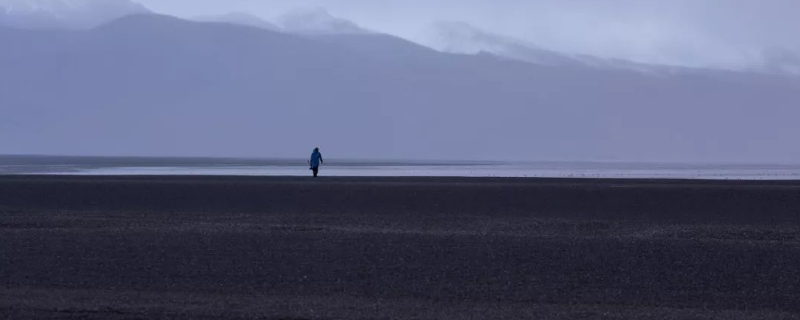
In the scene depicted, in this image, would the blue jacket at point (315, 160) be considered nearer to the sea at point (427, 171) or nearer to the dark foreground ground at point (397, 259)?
the sea at point (427, 171)

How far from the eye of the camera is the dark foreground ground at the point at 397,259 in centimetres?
977

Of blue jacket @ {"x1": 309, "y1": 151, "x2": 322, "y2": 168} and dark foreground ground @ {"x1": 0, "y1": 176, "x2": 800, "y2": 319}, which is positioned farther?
blue jacket @ {"x1": 309, "y1": 151, "x2": 322, "y2": 168}

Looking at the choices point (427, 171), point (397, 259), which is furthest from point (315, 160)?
point (397, 259)

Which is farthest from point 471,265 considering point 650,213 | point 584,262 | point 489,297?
point 650,213

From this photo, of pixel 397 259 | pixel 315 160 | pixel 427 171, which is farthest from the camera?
pixel 427 171

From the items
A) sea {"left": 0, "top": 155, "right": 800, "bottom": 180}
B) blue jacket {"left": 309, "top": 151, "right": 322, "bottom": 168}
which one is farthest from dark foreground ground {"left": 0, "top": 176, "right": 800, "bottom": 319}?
sea {"left": 0, "top": 155, "right": 800, "bottom": 180}

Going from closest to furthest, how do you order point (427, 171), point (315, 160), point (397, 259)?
1. point (397, 259)
2. point (315, 160)
3. point (427, 171)

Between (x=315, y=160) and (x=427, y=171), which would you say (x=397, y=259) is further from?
(x=427, y=171)

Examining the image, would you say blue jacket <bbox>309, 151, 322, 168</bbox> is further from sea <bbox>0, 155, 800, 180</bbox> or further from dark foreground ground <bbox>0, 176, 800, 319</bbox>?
dark foreground ground <bbox>0, 176, 800, 319</bbox>

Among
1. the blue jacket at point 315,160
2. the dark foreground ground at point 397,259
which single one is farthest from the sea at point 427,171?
the dark foreground ground at point 397,259

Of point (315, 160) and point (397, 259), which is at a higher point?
point (315, 160)

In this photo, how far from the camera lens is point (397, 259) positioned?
13023 mm

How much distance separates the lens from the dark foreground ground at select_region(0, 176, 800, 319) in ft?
32.0

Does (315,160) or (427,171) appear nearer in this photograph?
(315,160)
